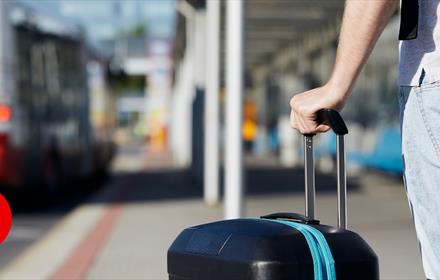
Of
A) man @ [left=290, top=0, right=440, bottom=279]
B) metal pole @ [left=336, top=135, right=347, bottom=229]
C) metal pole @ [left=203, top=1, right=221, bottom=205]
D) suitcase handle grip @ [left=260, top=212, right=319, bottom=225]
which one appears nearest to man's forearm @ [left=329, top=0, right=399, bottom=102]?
man @ [left=290, top=0, right=440, bottom=279]

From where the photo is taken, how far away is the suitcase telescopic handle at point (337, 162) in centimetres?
272

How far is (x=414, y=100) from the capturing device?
251cm

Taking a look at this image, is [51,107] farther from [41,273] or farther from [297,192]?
[41,273]

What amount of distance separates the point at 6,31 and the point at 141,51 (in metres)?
54.9

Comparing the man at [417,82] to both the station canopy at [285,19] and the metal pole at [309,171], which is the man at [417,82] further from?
the station canopy at [285,19]

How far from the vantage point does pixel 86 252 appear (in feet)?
28.8

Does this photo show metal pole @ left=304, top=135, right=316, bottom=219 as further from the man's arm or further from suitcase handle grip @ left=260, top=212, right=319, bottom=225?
the man's arm

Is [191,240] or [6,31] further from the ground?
[6,31]

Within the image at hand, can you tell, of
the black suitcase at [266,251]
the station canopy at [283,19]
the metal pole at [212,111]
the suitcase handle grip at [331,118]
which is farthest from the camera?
the station canopy at [283,19]

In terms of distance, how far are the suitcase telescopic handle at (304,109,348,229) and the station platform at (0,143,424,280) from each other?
3.76 meters

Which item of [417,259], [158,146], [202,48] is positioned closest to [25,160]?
[202,48]

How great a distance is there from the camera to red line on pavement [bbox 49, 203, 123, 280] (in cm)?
743

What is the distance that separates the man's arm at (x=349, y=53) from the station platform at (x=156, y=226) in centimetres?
409

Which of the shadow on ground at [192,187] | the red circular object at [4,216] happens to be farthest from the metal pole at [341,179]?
the shadow on ground at [192,187]
